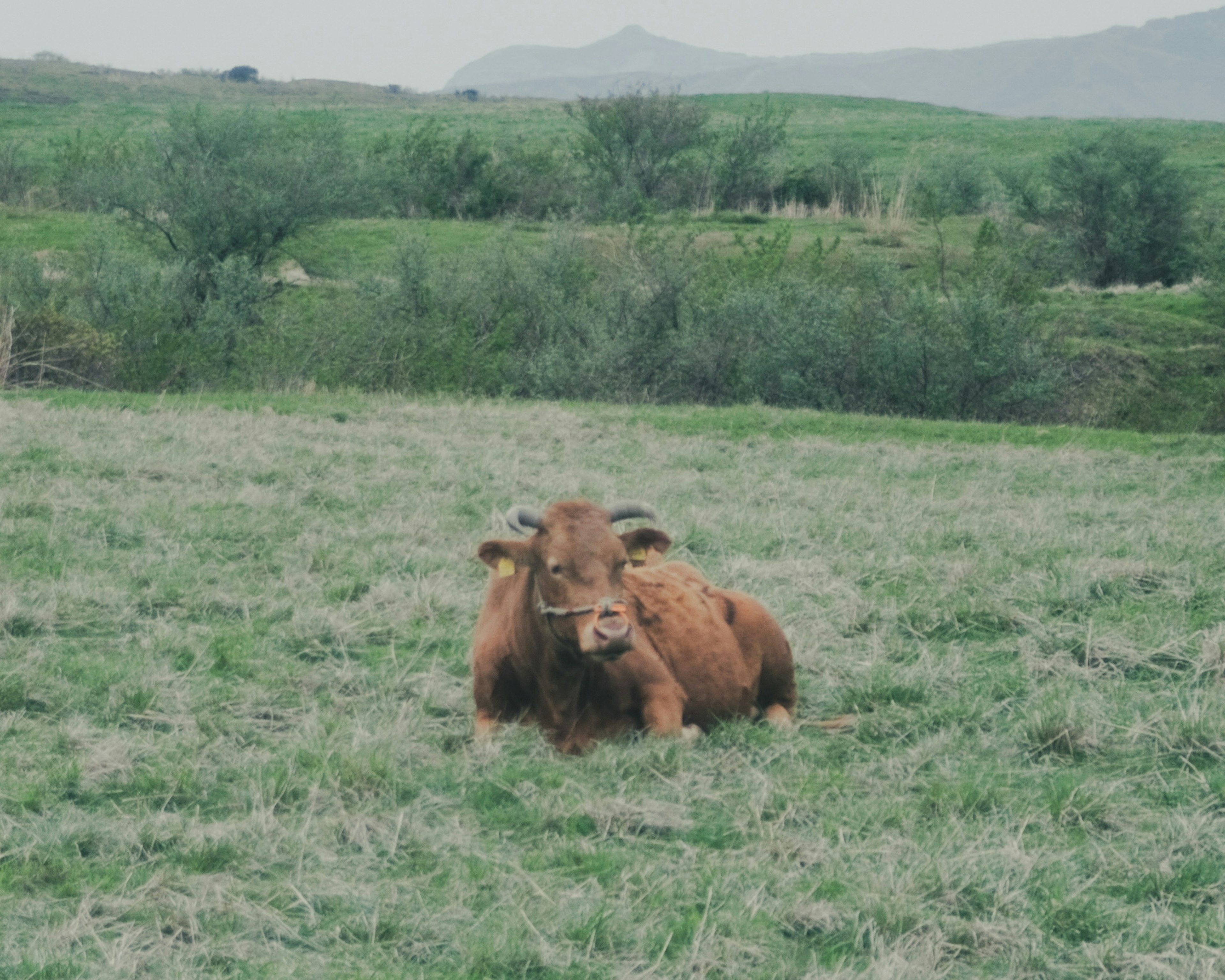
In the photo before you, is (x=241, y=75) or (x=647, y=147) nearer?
(x=647, y=147)

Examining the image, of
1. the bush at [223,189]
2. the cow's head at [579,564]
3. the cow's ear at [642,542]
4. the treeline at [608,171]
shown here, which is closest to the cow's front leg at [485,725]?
the cow's head at [579,564]

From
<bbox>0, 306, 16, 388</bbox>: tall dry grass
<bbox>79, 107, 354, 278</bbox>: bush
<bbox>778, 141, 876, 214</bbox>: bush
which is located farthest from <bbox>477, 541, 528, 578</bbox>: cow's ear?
<bbox>778, 141, 876, 214</bbox>: bush

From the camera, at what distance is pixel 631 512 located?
590 cm

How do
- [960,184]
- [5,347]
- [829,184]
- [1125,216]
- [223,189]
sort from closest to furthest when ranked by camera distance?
1. [5,347]
2. [223,189]
3. [1125,216]
4. [960,184]
5. [829,184]

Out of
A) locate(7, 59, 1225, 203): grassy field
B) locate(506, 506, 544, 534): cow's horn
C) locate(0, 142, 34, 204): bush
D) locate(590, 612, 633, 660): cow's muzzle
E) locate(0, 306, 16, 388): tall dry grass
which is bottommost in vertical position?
locate(0, 306, 16, 388): tall dry grass

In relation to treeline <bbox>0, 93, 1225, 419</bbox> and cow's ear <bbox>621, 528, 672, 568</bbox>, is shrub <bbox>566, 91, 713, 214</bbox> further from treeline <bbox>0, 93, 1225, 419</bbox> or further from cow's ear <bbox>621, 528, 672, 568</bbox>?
cow's ear <bbox>621, 528, 672, 568</bbox>

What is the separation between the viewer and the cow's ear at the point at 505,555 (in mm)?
5836

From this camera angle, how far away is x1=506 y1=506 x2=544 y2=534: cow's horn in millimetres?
5738

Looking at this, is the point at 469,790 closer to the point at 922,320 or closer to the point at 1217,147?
the point at 922,320

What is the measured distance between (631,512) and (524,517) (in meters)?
0.51

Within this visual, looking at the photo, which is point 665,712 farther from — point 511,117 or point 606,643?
point 511,117

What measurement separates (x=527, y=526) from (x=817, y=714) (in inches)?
73.0

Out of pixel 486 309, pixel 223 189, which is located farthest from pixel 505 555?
pixel 223 189

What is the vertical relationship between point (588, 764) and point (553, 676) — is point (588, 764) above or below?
below
